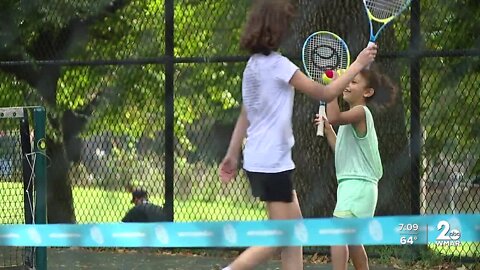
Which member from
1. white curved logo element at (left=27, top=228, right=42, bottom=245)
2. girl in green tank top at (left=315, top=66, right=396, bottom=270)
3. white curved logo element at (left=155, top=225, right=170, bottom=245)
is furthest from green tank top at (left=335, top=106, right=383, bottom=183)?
white curved logo element at (left=27, top=228, right=42, bottom=245)

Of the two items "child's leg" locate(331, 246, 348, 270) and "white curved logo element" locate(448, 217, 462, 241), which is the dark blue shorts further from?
"white curved logo element" locate(448, 217, 462, 241)

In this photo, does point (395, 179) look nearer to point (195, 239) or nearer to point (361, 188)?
point (361, 188)

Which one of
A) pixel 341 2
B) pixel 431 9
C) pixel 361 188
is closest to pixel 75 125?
pixel 341 2

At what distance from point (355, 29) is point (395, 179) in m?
1.07

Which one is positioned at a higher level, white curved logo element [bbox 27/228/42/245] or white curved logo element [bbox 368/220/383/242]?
white curved logo element [bbox 368/220/383/242]

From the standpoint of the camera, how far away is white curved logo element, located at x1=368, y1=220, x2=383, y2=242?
3.60m

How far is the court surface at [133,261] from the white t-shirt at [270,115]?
7.22ft

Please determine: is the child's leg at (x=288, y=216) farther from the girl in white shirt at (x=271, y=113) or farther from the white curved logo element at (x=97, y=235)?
the white curved logo element at (x=97, y=235)

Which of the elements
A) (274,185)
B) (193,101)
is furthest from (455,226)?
(193,101)

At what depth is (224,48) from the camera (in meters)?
6.78

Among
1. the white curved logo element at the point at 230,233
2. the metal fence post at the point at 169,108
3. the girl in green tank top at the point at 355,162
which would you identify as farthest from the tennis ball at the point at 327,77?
the metal fence post at the point at 169,108


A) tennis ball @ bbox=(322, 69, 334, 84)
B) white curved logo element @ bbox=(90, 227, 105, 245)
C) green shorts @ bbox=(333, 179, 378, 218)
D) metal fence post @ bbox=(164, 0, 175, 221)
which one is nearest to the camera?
white curved logo element @ bbox=(90, 227, 105, 245)

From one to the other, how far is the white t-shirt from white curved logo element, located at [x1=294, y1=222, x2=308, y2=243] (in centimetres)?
31

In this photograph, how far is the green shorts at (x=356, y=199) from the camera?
4.25 meters
